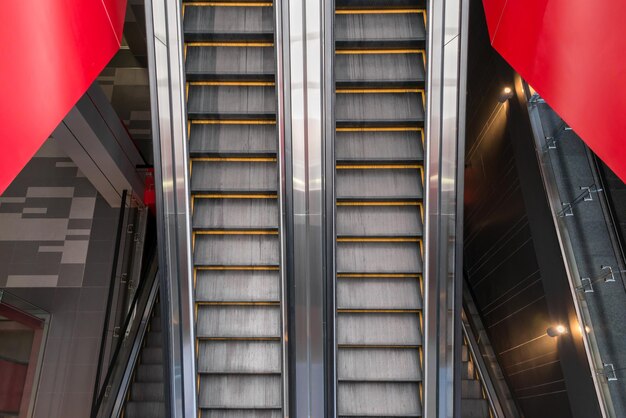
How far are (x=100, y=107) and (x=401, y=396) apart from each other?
18.1 feet

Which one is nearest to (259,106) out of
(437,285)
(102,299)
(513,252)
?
(437,285)

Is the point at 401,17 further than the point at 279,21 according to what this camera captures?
Yes

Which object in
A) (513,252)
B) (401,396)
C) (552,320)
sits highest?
(513,252)

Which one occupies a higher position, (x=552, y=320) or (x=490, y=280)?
(x=490, y=280)

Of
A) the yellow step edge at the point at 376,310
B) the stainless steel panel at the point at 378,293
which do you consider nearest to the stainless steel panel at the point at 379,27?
the stainless steel panel at the point at 378,293

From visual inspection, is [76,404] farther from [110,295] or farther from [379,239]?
[379,239]

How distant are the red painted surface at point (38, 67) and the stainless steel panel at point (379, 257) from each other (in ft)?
10.5

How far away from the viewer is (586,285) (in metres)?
5.73

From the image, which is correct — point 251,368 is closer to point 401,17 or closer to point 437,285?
point 437,285

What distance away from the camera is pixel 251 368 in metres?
6.18

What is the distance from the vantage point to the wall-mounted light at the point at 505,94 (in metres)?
7.38

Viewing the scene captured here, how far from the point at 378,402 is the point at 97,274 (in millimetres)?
5657

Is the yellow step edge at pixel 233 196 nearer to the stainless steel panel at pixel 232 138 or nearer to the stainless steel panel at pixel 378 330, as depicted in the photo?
the stainless steel panel at pixel 232 138

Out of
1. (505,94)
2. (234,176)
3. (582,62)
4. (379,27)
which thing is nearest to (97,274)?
(234,176)
